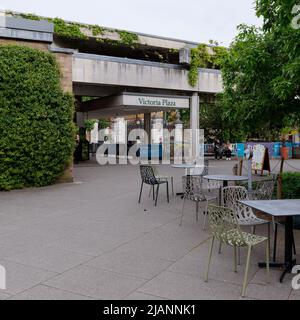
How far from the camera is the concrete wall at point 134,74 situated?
746 inches

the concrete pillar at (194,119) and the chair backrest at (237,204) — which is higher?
the concrete pillar at (194,119)

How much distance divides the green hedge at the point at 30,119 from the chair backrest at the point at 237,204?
24.8 feet

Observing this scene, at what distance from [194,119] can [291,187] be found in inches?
584

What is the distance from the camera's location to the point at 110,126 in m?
56.8

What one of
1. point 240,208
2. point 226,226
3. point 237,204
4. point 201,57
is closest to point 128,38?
point 201,57

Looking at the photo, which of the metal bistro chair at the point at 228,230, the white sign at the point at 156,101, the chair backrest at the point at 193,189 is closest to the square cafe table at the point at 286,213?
the metal bistro chair at the point at 228,230

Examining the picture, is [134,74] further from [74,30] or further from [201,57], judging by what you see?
[201,57]

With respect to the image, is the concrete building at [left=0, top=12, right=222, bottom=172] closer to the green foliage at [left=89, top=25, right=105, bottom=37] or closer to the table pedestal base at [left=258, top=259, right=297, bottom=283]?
the green foliage at [left=89, top=25, right=105, bottom=37]

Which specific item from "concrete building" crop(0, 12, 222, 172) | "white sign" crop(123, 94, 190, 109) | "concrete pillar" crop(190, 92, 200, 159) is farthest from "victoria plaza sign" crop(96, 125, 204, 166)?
"white sign" crop(123, 94, 190, 109)

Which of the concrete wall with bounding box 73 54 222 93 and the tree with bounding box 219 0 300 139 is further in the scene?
the concrete wall with bounding box 73 54 222 93

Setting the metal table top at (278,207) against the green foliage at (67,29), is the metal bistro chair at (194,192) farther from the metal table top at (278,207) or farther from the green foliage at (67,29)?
the green foliage at (67,29)

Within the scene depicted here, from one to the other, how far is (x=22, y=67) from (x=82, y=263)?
8.68 meters

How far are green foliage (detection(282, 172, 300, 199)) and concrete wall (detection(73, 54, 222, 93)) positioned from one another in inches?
460

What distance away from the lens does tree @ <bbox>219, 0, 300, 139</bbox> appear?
5.84m
